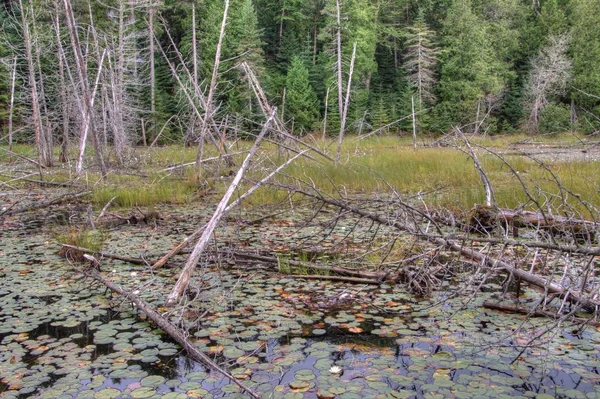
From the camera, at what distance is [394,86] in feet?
137

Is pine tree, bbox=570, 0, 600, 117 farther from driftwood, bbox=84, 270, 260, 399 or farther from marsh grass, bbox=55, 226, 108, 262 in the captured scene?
driftwood, bbox=84, 270, 260, 399

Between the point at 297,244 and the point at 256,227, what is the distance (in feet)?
4.32

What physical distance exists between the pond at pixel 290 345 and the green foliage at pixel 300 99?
99.3ft

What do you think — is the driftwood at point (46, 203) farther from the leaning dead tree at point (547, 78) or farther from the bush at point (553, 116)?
the bush at point (553, 116)

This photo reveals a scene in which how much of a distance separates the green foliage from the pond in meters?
30.3

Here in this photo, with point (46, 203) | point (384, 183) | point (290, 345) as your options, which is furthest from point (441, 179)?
point (290, 345)

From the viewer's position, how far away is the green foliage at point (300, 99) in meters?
35.0

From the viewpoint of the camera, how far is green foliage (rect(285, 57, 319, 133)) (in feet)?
115

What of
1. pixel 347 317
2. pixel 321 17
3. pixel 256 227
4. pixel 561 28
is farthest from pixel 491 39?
pixel 347 317

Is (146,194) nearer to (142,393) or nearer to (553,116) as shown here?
(142,393)

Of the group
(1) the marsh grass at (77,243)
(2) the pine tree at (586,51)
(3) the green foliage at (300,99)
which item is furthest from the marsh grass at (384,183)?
(2) the pine tree at (586,51)

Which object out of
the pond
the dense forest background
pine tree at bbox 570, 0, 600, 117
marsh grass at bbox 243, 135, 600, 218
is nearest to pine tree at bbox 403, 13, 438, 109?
the dense forest background

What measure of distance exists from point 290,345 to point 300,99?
32.2 m

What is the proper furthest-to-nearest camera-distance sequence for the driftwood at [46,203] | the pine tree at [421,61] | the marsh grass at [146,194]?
the pine tree at [421,61], the marsh grass at [146,194], the driftwood at [46,203]
